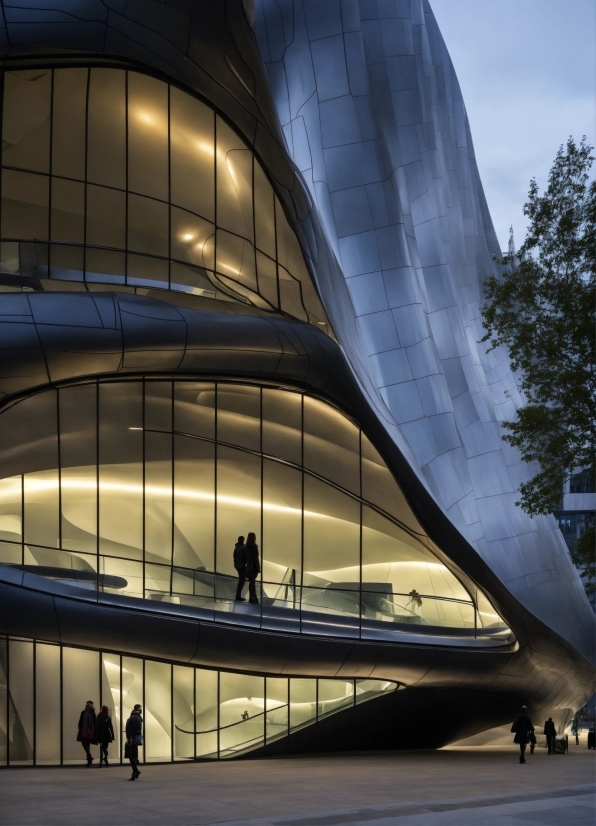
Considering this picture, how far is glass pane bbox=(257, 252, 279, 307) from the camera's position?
2453 centimetres

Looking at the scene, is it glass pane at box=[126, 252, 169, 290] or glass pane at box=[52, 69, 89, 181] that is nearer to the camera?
glass pane at box=[52, 69, 89, 181]

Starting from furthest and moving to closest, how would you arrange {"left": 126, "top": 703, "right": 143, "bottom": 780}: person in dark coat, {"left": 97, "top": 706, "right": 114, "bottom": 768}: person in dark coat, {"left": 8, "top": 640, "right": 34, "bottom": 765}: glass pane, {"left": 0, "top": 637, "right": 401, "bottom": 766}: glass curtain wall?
{"left": 0, "top": 637, "right": 401, "bottom": 766}: glass curtain wall < {"left": 8, "top": 640, "right": 34, "bottom": 765}: glass pane < {"left": 97, "top": 706, "right": 114, "bottom": 768}: person in dark coat < {"left": 126, "top": 703, "right": 143, "bottom": 780}: person in dark coat

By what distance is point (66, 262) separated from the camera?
21.6 m

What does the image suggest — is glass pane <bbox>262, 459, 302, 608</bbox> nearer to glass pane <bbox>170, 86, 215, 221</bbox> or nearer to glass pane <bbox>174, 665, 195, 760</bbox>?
glass pane <bbox>174, 665, 195, 760</bbox>

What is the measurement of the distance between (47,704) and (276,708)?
614 cm

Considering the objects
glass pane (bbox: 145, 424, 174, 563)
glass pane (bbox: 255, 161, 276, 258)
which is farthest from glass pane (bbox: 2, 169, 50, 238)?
glass pane (bbox: 255, 161, 276, 258)

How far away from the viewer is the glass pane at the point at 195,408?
23516mm

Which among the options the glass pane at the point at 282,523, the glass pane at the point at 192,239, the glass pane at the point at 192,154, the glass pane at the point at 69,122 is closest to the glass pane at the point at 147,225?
the glass pane at the point at 192,239

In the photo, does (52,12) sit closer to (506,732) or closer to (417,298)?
(417,298)

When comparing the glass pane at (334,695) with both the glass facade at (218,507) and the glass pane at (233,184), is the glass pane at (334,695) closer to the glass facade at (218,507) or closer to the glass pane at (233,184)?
the glass facade at (218,507)

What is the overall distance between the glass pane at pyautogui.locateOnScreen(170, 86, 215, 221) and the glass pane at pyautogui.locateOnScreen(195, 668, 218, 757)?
11.1m

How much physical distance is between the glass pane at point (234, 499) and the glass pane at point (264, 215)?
527cm

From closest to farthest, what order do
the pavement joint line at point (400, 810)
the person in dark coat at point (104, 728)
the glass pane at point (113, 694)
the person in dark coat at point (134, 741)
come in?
the pavement joint line at point (400, 810) → the person in dark coat at point (134, 741) → the person in dark coat at point (104, 728) → the glass pane at point (113, 694)

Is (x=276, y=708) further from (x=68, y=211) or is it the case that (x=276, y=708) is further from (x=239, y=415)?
(x=68, y=211)
